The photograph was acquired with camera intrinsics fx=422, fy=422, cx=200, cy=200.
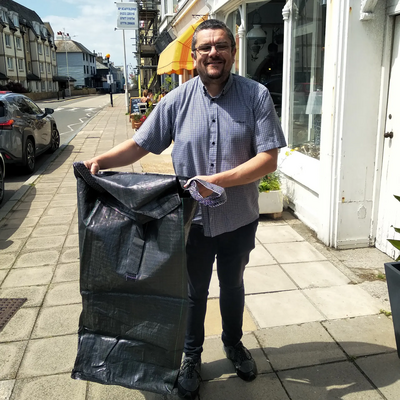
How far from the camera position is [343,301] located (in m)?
3.39

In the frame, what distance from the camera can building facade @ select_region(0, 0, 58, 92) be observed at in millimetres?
53281

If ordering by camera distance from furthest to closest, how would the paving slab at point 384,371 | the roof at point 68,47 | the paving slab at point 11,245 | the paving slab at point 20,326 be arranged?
the roof at point 68,47 → the paving slab at point 11,245 → the paving slab at point 20,326 → the paving slab at point 384,371

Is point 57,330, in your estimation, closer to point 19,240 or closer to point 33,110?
point 19,240

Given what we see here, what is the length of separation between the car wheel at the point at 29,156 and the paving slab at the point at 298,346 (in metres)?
7.38

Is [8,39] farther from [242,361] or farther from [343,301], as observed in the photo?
[242,361]

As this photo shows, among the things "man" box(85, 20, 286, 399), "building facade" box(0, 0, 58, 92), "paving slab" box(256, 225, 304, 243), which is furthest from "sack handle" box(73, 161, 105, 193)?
"building facade" box(0, 0, 58, 92)

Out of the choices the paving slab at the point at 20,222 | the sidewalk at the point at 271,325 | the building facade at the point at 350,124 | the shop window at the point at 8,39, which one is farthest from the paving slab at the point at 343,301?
the shop window at the point at 8,39

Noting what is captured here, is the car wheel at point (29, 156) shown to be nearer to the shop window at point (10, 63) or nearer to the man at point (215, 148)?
the man at point (215, 148)

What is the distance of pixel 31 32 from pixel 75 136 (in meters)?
59.1

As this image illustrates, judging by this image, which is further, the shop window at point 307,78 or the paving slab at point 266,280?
the shop window at point 307,78

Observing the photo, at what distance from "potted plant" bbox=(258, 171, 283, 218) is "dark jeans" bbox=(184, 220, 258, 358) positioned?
281cm

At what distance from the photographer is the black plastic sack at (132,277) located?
6.13ft

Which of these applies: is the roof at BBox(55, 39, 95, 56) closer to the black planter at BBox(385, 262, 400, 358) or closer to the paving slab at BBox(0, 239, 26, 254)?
the paving slab at BBox(0, 239, 26, 254)

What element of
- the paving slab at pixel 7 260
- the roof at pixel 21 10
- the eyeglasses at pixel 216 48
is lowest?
the paving slab at pixel 7 260
